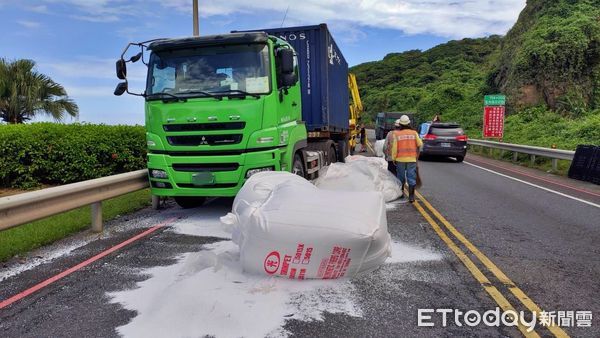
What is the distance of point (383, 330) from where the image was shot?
3514 millimetres

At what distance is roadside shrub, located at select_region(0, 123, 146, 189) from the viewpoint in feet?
35.0

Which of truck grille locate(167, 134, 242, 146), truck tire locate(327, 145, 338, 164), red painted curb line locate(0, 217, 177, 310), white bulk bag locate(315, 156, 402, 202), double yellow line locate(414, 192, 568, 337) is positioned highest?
truck grille locate(167, 134, 242, 146)

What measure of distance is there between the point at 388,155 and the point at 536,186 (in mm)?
4663

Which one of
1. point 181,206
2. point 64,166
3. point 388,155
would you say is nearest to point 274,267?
point 181,206

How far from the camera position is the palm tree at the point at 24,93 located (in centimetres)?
1564

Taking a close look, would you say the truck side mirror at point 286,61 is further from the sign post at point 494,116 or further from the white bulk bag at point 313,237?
the sign post at point 494,116

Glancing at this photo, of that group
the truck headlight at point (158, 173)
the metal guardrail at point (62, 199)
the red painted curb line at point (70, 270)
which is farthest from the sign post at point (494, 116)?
the red painted curb line at point (70, 270)

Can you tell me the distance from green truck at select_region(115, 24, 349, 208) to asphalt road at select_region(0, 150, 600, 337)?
2.71ft

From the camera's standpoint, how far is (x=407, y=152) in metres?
9.36

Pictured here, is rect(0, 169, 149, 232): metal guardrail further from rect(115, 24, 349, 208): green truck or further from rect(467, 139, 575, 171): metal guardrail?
rect(467, 139, 575, 171): metal guardrail

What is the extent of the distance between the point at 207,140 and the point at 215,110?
48 centimetres

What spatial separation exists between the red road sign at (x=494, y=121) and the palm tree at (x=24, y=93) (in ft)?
70.0

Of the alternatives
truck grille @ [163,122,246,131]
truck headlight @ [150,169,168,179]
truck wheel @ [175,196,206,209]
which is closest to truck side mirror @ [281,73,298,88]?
truck grille @ [163,122,246,131]

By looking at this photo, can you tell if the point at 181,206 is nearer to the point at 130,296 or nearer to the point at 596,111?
the point at 130,296
